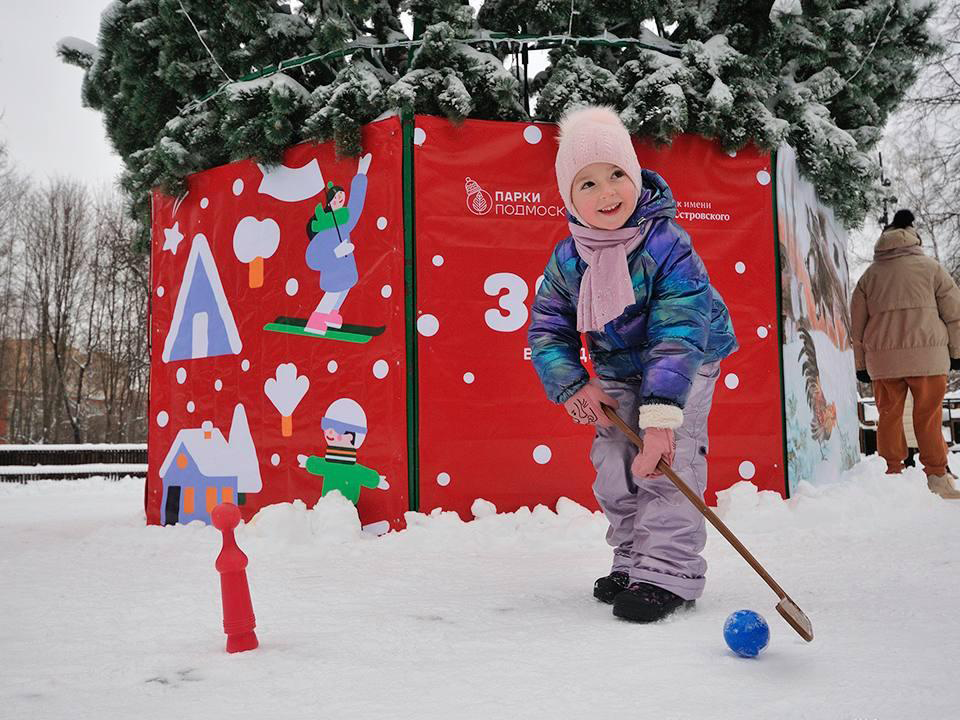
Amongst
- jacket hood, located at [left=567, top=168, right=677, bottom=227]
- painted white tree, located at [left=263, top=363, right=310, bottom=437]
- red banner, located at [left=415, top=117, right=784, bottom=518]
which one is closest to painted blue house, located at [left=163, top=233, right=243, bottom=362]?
painted white tree, located at [left=263, top=363, right=310, bottom=437]

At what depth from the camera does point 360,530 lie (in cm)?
470

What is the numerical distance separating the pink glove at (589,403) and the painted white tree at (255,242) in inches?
120

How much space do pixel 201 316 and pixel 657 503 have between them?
3.95 metres

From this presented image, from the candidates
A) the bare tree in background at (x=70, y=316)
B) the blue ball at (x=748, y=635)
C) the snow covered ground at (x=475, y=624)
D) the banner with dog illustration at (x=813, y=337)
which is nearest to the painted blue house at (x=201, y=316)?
the snow covered ground at (x=475, y=624)

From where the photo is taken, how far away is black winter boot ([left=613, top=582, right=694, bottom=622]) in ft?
→ 9.06

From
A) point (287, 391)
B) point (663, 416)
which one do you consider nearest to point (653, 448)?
point (663, 416)

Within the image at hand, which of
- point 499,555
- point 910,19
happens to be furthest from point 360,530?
point 910,19

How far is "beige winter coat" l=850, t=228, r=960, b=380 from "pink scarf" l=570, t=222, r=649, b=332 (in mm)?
3951

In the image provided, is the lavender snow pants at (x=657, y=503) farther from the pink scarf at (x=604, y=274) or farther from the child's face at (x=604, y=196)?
the child's face at (x=604, y=196)

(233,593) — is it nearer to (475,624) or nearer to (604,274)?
(475,624)

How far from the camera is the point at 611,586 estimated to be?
3123mm

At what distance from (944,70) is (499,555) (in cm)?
1472

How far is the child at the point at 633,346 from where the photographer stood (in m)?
2.81

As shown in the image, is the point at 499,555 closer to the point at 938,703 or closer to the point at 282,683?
the point at 282,683
